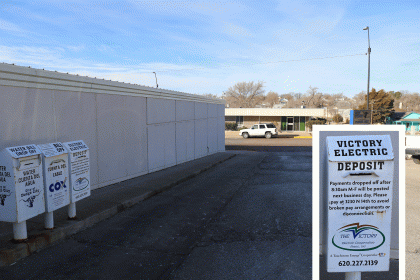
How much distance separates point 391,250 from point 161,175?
10.1 metres

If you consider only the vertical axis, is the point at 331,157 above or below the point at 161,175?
above

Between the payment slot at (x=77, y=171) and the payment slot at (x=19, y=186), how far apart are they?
79 centimetres

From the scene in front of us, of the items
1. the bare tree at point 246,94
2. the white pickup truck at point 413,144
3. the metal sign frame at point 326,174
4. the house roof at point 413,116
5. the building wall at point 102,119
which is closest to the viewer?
the metal sign frame at point 326,174

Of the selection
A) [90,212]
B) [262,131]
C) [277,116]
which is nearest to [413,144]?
[90,212]

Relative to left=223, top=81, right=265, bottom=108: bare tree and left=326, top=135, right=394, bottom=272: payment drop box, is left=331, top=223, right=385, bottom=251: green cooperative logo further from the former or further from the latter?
left=223, top=81, right=265, bottom=108: bare tree

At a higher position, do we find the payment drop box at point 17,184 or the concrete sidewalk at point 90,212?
the payment drop box at point 17,184

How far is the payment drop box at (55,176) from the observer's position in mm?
5441

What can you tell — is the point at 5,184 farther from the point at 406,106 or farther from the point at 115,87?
the point at 406,106

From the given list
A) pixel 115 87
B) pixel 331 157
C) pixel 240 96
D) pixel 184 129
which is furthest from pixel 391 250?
pixel 240 96

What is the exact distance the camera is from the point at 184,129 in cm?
1630

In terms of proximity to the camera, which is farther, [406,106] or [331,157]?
[406,106]

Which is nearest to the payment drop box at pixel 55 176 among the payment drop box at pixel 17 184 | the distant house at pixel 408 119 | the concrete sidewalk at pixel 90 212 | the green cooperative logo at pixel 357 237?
the payment drop box at pixel 17 184

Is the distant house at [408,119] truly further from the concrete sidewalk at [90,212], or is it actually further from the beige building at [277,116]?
the concrete sidewalk at [90,212]

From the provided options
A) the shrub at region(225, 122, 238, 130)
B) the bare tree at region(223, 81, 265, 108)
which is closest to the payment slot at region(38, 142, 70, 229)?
the shrub at region(225, 122, 238, 130)
